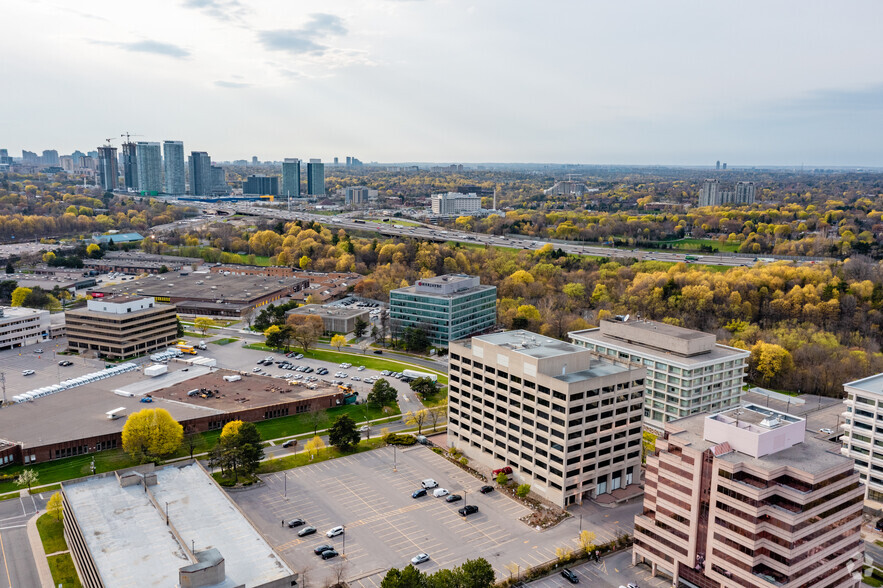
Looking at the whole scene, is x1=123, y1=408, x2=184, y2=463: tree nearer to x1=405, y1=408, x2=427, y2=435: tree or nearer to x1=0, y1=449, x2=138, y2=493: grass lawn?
A: x1=0, y1=449, x2=138, y2=493: grass lawn

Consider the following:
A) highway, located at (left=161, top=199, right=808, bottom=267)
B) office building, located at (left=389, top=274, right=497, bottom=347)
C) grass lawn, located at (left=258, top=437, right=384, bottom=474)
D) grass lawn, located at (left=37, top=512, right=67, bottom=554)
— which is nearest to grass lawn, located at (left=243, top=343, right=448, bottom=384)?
office building, located at (left=389, top=274, right=497, bottom=347)

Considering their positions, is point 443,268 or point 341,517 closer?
point 341,517

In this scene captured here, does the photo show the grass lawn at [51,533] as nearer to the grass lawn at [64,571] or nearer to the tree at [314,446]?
the grass lawn at [64,571]

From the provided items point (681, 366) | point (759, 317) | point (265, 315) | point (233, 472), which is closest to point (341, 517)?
point (233, 472)

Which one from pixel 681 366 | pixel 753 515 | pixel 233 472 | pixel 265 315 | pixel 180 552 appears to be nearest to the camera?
pixel 753 515

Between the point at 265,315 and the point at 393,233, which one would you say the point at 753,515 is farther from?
the point at 393,233

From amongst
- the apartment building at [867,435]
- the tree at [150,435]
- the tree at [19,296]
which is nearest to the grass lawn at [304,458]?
the tree at [150,435]

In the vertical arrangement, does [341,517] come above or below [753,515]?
below
